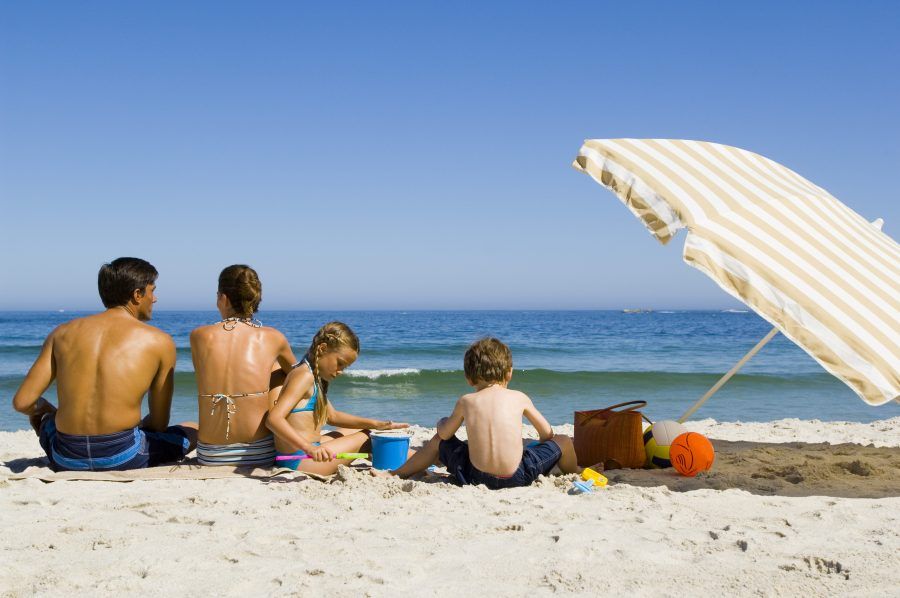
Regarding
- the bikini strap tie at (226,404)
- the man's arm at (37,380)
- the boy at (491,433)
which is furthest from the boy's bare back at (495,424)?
the man's arm at (37,380)

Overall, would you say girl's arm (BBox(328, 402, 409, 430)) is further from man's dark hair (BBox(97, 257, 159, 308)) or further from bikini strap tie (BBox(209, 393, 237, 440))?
man's dark hair (BBox(97, 257, 159, 308))

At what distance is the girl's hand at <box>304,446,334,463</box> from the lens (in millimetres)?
4832

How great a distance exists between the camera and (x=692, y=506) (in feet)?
13.7

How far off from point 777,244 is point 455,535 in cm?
231

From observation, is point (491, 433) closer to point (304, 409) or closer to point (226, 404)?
point (304, 409)

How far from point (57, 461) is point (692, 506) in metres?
4.15

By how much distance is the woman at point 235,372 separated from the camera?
491 cm

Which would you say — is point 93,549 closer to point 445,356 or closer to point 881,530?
point 881,530

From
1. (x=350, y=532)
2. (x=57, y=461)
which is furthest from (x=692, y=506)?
(x=57, y=461)

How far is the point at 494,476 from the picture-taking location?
4.63m

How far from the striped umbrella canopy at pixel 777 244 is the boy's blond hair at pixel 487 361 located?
119 cm

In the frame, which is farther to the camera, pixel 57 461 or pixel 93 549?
pixel 57 461

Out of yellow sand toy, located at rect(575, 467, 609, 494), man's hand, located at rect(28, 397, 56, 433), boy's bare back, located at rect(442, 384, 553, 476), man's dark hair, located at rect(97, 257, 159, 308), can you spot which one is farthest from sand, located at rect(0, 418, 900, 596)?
man's dark hair, located at rect(97, 257, 159, 308)

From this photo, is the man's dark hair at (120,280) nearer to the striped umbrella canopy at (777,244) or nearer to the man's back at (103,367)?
the man's back at (103,367)
